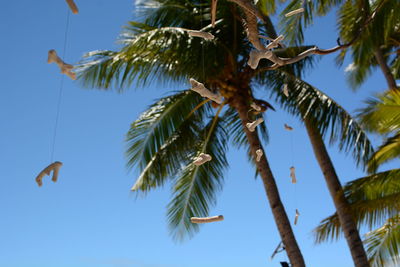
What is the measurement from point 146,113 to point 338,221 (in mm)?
3571

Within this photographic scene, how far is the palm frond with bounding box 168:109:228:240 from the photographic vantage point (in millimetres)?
8844

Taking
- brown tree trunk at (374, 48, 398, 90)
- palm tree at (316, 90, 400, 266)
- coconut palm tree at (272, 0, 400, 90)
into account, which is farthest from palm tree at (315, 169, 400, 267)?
brown tree trunk at (374, 48, 398, 90)

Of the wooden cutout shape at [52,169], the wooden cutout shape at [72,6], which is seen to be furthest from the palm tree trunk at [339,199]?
the wooden cutout shape at [72,6]

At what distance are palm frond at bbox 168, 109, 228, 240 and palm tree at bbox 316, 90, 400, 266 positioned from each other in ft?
6.09

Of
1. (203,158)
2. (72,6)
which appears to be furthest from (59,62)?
(203,158)

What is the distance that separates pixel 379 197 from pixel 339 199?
0.61m

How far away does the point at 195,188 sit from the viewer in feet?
29.2

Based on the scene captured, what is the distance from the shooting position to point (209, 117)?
9.66m

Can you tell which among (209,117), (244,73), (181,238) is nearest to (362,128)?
(244,73)

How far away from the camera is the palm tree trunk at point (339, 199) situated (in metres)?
7.75

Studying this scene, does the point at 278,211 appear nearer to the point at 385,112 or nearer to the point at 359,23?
the point at 385,112

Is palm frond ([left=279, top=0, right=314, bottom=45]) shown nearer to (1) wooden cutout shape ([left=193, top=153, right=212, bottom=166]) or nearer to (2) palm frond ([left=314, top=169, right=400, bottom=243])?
(2) palm frond ([left=314, top=169, right=400, bottom=243])

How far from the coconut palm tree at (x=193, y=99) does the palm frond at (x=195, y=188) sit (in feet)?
0.05

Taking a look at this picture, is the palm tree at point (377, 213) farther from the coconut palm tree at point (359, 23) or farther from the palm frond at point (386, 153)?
the coconut palm tree at point (359, 23)
